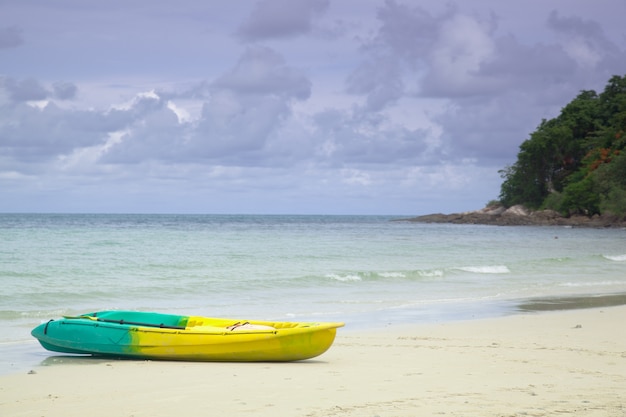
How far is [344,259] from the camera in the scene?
103 feet

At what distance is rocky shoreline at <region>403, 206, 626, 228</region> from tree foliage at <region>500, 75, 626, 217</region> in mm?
1039

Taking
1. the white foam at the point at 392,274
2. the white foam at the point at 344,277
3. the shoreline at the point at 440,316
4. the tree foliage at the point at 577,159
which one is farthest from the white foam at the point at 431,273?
the tree foliage at the point at 577,159

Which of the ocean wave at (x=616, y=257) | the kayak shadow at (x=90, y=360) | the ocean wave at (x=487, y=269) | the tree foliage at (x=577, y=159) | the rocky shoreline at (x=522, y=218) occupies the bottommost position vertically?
the kayak shadow at (x=90, y=360)

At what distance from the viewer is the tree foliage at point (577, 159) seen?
241 feet

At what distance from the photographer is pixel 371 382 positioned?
330 inches

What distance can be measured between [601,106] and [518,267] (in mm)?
63635

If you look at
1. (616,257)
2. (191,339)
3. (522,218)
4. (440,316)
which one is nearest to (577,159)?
(522,218)

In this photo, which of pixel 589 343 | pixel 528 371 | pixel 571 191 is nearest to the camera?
pixel 528 371

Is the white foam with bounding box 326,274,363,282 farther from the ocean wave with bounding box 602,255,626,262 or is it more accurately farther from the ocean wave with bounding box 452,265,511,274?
the ocean wave with bounding box 602,255,626,262

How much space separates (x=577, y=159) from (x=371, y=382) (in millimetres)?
83559

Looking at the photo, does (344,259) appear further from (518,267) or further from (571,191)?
(571,191)

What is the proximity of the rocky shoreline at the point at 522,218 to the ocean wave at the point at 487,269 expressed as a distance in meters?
48.0

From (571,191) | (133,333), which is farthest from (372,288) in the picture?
(571,191)

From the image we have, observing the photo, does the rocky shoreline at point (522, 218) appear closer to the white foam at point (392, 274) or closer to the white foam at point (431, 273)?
the white foam at point (431, 273)
